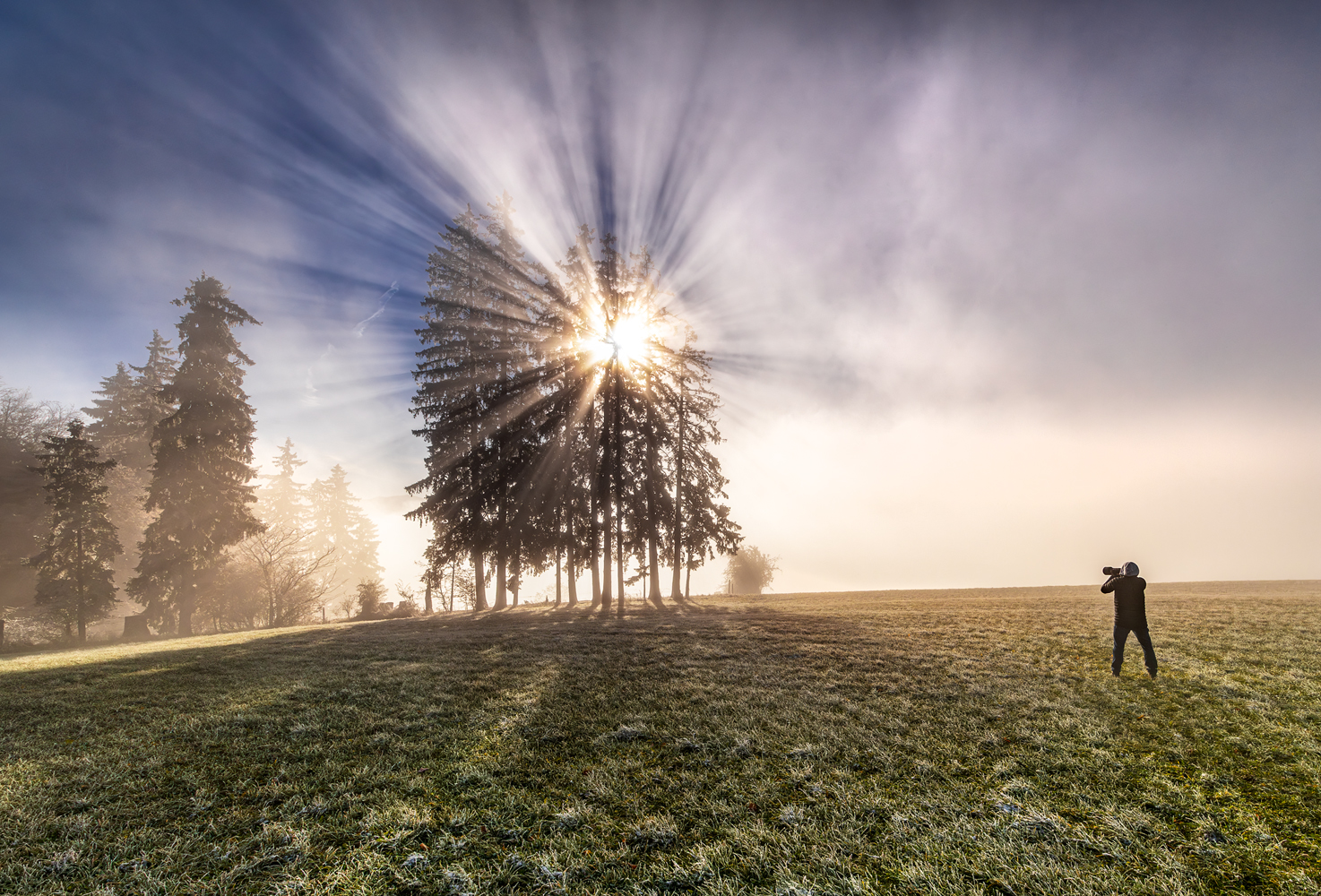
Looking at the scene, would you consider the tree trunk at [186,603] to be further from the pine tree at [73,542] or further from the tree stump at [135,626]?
the pine tree at [73,542]

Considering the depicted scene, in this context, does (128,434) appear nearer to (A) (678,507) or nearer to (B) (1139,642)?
(A) (678,507)

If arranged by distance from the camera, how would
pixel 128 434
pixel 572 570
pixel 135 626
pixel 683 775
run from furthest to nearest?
1. pixel 128 434
2. pixel 135 626
3. pixel 572 570
4. pixel 683 775

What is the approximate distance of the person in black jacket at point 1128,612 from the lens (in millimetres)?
9159

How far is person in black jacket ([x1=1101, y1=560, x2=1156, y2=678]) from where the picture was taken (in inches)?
361

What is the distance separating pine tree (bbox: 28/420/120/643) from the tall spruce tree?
6.15 ft

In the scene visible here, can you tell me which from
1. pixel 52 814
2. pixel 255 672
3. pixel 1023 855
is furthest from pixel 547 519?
pixel 1023 855

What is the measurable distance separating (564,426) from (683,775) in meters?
21.7

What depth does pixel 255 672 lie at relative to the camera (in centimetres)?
1120

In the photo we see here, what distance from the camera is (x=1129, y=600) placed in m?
9.42

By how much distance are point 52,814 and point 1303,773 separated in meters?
13.1

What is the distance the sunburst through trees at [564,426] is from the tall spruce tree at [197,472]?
1448cm

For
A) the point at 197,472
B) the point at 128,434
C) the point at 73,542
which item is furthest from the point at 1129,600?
the point at 128,434

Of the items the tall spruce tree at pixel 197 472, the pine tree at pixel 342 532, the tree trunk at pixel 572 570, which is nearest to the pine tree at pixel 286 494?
the pine tree at pixel 342 532

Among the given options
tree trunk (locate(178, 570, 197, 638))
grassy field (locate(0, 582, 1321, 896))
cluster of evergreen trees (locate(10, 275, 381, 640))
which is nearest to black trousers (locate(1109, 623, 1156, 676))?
grassy field (locate(0, 582, 1321, 896))
